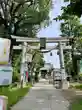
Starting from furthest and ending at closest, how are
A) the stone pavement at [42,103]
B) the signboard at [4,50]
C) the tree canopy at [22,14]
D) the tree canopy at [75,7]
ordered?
1. the tree canopy at [22,14]
2. the stone pavement at [42,103]
3. the tree canopy at [75,7]
4. the signboard at [4,50]

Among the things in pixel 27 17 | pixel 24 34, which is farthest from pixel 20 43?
pixel 27 17

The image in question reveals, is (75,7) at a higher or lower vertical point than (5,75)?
higher

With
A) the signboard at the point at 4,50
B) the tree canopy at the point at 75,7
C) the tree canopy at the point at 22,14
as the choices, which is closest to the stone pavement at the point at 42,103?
the tree canopy at the point at 75,7

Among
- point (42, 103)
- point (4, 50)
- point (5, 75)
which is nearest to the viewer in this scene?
point (4, 50)

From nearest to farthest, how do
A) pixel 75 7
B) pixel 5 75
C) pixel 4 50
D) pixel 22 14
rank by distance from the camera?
pixel 4 50 → pixel 5 75 → pixel 75 7 → pixel 22 14

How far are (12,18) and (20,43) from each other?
18.5ft

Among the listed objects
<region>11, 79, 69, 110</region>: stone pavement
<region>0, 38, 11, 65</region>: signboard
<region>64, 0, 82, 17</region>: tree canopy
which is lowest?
<region>11, 79, 69, 110</region>: stone pavement

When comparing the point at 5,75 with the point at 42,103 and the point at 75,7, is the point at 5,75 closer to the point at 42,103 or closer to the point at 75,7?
the point at 75,7

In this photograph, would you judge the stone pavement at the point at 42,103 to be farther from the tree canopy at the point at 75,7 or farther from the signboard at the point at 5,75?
the signboard at the point at 5,75

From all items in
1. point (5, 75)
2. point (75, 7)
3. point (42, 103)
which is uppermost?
point (75, 7)

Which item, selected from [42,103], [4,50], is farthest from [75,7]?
[4,50]

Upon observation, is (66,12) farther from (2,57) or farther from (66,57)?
(66,57)

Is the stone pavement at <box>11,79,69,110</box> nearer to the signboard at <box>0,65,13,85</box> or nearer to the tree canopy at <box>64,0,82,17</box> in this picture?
the tree canopy at <box>64,0,82,17</box>

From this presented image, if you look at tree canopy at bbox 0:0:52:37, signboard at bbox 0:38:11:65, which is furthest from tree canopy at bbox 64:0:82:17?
tree canopy at bbox 0:0:52:37
